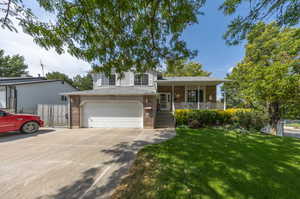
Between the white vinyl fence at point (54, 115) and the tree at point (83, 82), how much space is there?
73.5ft

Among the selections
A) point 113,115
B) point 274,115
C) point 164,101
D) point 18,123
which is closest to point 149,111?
point 113,115

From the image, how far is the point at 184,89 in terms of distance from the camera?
455 inches

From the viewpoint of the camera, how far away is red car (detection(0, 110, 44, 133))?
18.9 ft

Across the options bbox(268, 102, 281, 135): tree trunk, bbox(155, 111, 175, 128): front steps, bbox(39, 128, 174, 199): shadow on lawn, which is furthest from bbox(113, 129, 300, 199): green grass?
bbox(268, 102, 281, 135): tree trunk

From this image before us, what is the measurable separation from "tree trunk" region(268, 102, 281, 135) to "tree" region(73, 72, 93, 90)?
32168 mm

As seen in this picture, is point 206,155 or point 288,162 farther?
point 206,155

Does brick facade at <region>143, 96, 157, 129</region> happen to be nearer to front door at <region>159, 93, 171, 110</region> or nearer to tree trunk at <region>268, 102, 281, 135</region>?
front door at <region>159, 93, 171, 110</region>

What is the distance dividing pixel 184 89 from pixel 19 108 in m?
14.8

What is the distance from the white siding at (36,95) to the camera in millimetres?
9836

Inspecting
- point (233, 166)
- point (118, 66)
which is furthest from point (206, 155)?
point (118, 66)

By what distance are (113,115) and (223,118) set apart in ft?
27.8

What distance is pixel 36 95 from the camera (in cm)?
1090

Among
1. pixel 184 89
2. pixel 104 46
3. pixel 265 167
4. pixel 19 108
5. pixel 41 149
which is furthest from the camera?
pixel 184 89

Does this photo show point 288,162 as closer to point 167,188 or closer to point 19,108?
point 167,188
